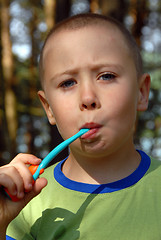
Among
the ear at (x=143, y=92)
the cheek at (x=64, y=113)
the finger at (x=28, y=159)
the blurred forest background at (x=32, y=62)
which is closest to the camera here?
the finger at (x=28, y=159)

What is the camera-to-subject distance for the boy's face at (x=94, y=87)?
1402mm

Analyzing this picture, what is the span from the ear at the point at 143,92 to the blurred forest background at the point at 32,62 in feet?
14.0

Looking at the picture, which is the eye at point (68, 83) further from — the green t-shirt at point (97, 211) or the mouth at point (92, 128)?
the green t-shirt at point (97, 211)

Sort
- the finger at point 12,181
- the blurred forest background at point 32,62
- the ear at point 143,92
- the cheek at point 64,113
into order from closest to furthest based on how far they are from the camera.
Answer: the finger at point 12,181 < the cheek at point 64,113 < the ear at point 143,92 < the blurred forest background at point 32,62

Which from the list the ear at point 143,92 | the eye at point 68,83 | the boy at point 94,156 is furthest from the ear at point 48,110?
the ear at point 143,92

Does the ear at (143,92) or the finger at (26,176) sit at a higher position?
the ear at (143,92)

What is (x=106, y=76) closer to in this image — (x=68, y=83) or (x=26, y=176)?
(x=68, y=83)

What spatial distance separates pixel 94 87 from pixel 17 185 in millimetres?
519

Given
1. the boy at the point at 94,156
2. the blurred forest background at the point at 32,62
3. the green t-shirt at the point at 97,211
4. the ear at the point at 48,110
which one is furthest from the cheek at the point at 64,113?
the blurred forest background at the point at 32,62

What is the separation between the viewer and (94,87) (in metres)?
1.41

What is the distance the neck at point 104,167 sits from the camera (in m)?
1.52

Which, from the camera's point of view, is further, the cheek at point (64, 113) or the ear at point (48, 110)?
the ear at point (48, 110)

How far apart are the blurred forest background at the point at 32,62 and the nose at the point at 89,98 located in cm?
452

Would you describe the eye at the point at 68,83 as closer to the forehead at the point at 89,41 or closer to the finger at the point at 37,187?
the forehead at the point at 89,41
